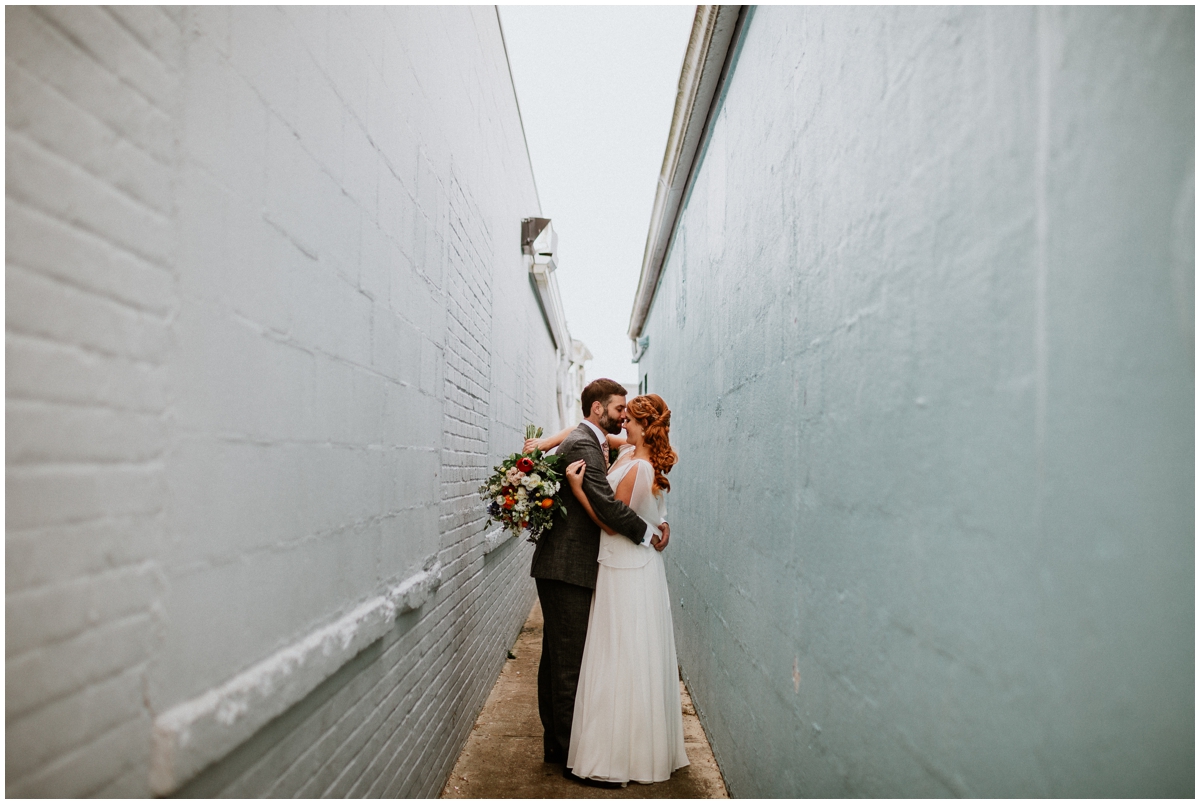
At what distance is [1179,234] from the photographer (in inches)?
42.9

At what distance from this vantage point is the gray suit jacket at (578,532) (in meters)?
4.04

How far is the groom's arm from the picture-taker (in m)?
3.99

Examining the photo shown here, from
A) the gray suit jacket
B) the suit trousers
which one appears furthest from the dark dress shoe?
the gray suit jacket

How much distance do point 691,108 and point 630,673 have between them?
11.7 ft

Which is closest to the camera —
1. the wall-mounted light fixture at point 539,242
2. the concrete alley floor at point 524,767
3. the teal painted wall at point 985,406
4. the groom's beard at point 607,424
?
the teal painted wall at point 985,406

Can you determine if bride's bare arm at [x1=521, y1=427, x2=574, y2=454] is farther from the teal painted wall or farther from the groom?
the teal painted wall

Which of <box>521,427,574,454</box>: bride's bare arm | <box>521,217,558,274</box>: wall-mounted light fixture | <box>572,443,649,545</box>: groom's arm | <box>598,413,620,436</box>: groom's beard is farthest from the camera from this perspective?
<box>521,217,558,274</box>: wall-mounted light fixture

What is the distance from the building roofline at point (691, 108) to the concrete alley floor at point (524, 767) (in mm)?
3963

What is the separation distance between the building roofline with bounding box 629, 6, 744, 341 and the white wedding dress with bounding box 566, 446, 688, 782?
7.78ft

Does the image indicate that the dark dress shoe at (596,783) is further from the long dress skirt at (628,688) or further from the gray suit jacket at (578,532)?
the gray suit jacket at (578,532)

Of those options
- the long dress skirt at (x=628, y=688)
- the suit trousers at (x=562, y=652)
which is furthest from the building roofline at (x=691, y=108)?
the suit trousers at (x=562, y=652)

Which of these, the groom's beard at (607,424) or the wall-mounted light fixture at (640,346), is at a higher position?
the wall-mounted light fixture at (640,346)

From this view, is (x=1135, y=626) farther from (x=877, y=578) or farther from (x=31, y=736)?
(x=31, y=736)

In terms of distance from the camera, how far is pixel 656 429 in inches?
167
